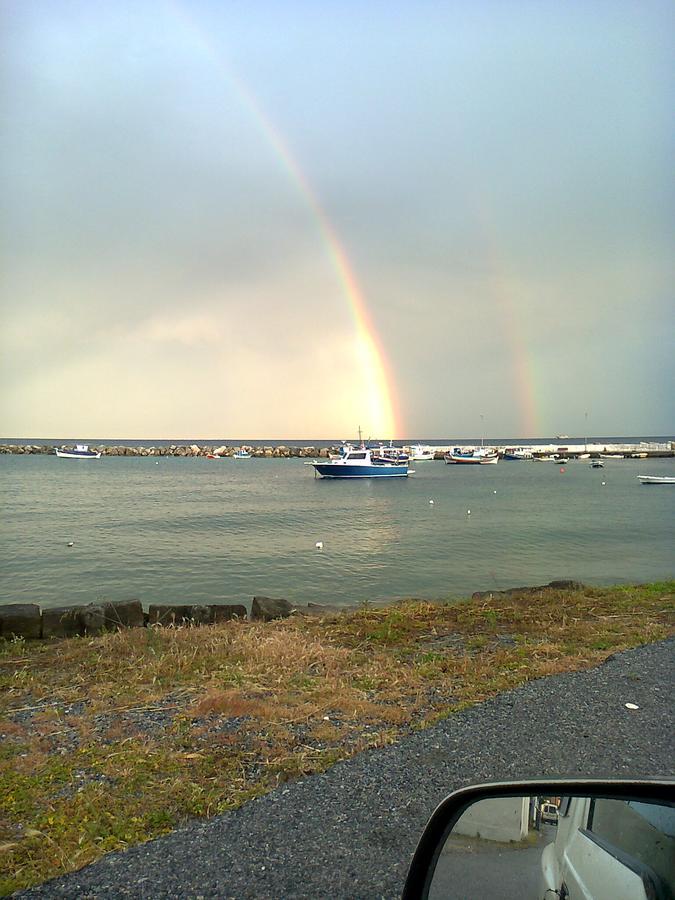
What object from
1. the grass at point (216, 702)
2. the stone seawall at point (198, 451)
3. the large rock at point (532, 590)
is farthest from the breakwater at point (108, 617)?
the stone seawall at point (198, 451)

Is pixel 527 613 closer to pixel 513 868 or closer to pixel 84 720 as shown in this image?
pixel 84 720

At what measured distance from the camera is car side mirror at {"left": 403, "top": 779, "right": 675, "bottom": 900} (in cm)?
129

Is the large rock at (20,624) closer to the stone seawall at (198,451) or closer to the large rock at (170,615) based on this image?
the large rock at (170,615)

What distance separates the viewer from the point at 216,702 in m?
5.75

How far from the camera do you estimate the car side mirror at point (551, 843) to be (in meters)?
1.29

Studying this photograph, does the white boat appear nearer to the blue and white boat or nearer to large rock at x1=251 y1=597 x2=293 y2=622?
the blue and white boat

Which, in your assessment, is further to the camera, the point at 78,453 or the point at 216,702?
the point at 78,453

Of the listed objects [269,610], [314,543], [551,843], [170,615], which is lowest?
[314,543]

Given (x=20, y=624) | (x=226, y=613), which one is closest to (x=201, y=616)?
(x=226, y=613)

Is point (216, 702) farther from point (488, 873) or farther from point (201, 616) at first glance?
point (201, 616)

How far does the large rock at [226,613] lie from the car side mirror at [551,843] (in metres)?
9.14

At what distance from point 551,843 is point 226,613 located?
32.1 ft

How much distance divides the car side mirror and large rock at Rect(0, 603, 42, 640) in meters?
8.96

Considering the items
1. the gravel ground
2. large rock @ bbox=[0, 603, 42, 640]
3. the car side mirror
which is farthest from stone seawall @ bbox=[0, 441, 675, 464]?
the car side mirror
